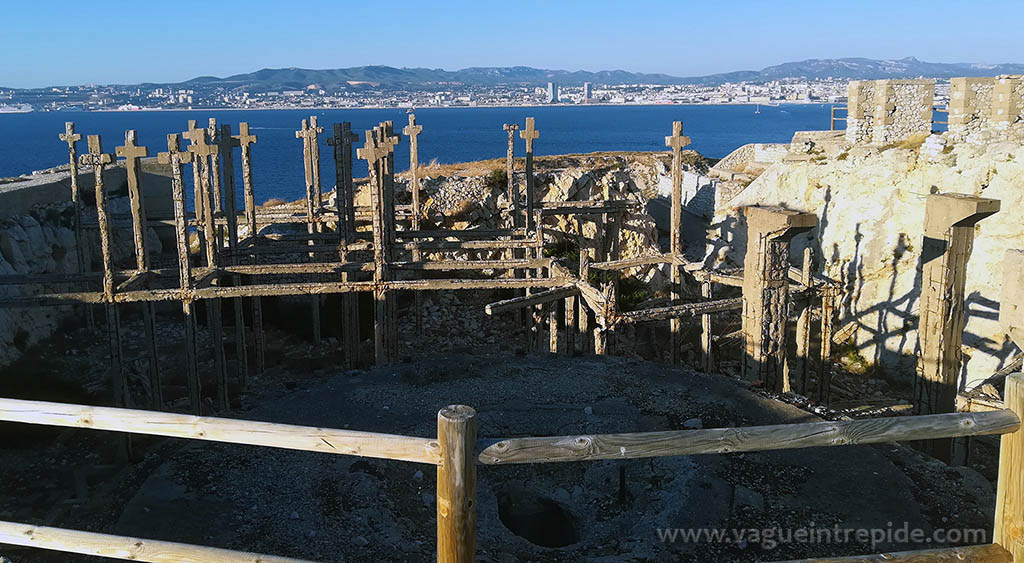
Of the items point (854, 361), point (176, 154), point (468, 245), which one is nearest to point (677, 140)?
point (468, 245)

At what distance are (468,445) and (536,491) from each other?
6855mm

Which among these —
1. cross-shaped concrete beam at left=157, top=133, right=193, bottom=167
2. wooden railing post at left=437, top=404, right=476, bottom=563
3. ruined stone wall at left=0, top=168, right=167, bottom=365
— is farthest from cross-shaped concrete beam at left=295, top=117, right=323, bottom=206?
wooden railing post at left=437, top=404, right=476, bottom=563

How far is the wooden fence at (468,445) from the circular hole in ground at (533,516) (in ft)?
21.1

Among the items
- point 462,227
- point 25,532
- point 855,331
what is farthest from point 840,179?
point 25,532

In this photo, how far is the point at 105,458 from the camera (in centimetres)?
1502

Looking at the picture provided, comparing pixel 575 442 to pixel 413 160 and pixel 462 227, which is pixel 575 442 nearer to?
pixel 413 160

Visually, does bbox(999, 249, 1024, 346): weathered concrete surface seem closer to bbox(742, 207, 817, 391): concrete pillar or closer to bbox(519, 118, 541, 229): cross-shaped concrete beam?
bbox(742, 207, 817, 391): concrete pillar

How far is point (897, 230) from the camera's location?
22703 millimetres

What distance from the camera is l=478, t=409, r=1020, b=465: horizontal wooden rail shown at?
14.4 feet

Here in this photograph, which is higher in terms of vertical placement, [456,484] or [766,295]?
[456,484]

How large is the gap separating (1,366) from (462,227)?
13.7 m

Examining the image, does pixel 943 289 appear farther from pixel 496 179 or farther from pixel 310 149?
pixel 496 179

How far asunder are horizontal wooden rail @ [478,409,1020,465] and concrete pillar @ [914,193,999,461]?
7795 millimetres

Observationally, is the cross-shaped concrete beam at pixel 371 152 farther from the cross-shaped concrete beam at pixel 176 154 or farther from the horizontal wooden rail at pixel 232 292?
the cross-shaped concrete beam at pixel 176 154
